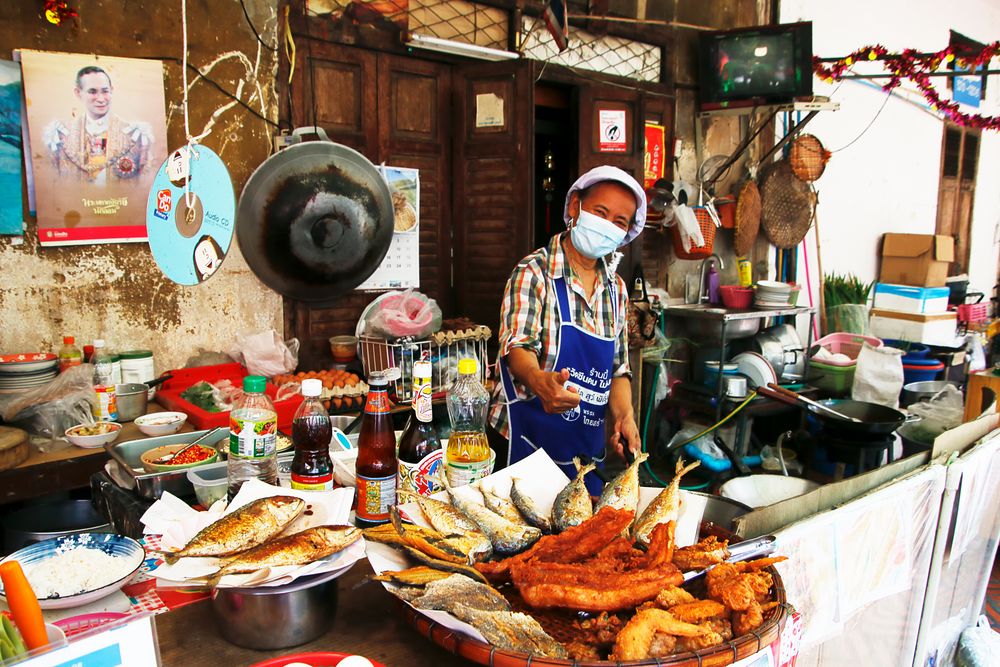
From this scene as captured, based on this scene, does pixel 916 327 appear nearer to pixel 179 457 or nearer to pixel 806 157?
pixel 806 157

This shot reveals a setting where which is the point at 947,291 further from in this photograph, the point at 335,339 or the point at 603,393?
the point at 335,339

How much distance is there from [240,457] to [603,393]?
178 cm

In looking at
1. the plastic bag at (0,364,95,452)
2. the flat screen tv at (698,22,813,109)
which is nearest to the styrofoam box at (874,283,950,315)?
the flat screen tv at (698,22,813,109)

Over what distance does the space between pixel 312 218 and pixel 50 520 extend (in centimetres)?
218

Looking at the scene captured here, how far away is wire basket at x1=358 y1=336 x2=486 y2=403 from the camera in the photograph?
4.03 meters

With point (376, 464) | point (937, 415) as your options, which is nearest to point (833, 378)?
point (937, 415)

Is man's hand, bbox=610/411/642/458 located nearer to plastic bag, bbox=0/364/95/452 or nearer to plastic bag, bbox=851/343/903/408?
plastic bag, bbox=0/364/95/452

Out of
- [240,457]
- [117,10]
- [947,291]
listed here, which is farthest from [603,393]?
[947,291]

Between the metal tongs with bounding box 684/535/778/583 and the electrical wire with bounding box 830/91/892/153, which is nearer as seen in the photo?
the metal tongs with bounding box 684/535/778/583

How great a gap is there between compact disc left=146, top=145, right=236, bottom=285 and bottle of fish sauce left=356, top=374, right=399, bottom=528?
2214mm

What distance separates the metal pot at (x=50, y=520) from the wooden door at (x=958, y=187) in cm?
1068

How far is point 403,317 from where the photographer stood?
4.10 m

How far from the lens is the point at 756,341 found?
5941mm

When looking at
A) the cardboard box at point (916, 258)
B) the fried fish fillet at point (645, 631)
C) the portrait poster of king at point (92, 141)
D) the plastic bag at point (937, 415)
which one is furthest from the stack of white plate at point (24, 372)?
the cardboard box at point (916, 258)
